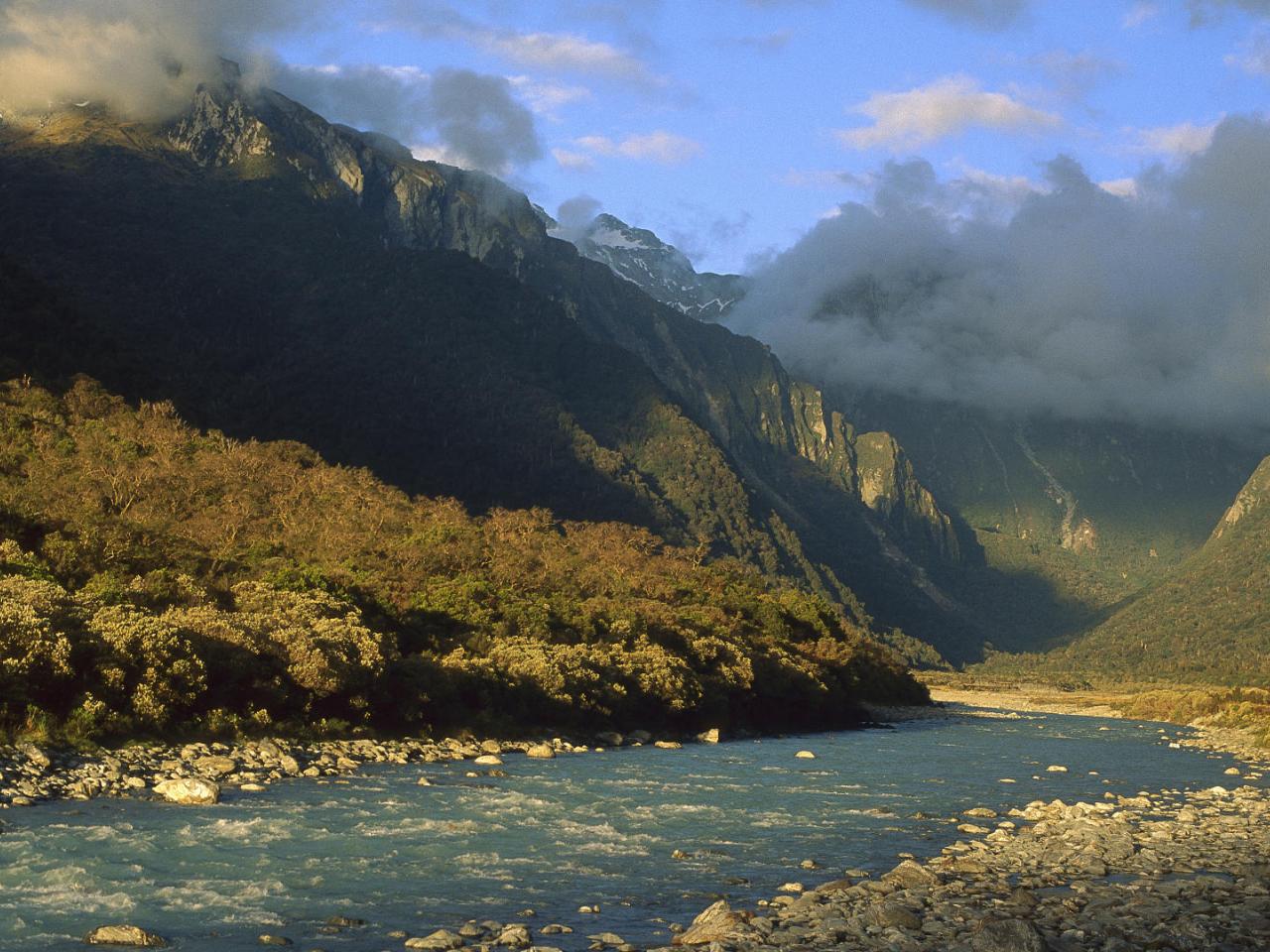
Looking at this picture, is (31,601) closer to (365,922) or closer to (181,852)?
(181,852)

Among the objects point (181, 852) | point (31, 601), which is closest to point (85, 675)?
point (31, 601)

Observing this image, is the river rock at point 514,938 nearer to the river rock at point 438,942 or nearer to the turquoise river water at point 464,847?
the turquoise river water at point 464,847

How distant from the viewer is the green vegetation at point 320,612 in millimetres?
42531

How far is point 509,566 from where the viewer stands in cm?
8969

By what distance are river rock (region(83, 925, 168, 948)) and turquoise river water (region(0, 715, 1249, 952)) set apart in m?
0.30

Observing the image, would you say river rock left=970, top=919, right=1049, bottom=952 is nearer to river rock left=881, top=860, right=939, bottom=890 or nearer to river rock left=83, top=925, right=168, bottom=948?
river rock left=881, top=860, right=939, bottom=890

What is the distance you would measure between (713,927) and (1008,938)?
16.5 feet

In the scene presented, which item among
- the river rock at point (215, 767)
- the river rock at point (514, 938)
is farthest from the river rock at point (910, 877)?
the river rock at point (215, 767)

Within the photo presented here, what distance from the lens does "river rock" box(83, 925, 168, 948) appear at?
1962 centimetres

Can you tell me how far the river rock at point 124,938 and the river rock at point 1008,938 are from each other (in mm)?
13431

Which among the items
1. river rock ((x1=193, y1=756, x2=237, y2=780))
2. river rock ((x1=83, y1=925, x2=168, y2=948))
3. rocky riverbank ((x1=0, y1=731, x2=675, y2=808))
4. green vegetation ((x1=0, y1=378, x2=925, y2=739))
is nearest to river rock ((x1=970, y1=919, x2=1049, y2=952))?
river rock ((x1=83, y1=925, x2=168, y2=948))

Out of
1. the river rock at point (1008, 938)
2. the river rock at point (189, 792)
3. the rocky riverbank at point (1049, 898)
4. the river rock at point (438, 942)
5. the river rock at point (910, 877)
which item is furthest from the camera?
the river rock at point (189, 792)

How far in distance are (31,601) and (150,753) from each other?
7637 millimetres

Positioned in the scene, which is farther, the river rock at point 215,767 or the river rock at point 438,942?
the river rock at point 215,767
